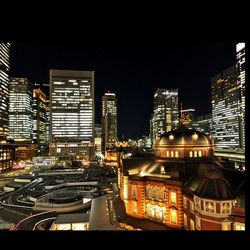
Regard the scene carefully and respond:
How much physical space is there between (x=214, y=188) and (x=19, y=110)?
146 metres

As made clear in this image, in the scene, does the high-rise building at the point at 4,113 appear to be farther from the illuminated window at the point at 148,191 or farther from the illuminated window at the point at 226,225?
the illuminated window at the point at 226,225

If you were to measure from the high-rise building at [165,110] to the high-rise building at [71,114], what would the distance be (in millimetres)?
84644

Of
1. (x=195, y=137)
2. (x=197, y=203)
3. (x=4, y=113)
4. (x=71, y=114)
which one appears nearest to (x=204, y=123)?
(x=71, y=114)

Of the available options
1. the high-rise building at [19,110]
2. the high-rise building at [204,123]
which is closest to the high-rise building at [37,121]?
the high-rise building at [19,110]

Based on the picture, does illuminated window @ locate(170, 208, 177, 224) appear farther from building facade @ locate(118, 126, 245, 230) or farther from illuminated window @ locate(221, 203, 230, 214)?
illuminated window @ locate(221, 203, 230, 214)

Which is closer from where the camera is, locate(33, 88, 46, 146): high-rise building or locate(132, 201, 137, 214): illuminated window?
locate(132, 201, 137, 214): illuminated window

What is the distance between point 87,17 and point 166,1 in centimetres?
151

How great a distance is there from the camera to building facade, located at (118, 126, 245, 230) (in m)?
20.1

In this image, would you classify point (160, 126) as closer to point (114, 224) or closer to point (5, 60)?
point (5, 60)

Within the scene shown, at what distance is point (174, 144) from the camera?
3089 centimetres

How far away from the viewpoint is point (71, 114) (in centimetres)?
11525

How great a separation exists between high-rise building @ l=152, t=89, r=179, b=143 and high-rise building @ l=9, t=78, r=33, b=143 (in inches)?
3970

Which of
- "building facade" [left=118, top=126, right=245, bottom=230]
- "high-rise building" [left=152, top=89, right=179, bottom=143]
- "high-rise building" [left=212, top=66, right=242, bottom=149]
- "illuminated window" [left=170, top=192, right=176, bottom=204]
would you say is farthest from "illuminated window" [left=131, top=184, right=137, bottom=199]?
"high-rise building" [left=152, top=89, right=179, bottom=143]

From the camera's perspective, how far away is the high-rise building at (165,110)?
7328 inches
